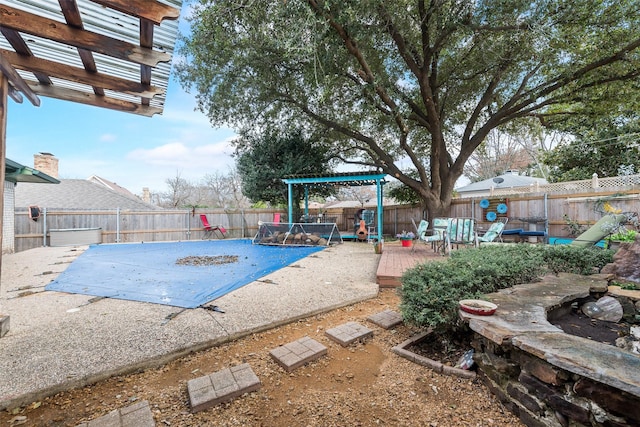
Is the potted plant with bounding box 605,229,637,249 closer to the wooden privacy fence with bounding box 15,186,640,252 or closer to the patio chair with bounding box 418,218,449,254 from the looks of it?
the wooden privacy fence with bounding box 15,186,640,252

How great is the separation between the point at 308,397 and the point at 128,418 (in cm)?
96

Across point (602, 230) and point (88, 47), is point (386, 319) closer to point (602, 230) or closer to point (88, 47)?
point (88, 47)

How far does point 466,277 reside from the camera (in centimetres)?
233

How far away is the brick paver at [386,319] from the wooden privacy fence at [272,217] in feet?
19.7

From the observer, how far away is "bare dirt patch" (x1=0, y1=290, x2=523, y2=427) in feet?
4.89

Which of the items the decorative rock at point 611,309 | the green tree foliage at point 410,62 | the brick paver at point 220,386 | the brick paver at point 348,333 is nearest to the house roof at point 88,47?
the brick paver at point 220,386

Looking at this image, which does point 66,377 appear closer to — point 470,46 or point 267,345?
point 267,345

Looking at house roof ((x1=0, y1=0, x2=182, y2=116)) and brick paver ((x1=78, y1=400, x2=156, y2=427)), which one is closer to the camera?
brick paver ((x1=78, y1=400, x2=156, y2=427))

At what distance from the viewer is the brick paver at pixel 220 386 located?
1.57m

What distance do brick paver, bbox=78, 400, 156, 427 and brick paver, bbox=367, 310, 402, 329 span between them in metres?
1.90

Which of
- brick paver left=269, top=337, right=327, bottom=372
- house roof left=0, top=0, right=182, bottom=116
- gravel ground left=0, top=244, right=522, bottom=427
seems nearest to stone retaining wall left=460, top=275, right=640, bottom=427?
gravel ground left=0, top=244, right=522, bottom=427

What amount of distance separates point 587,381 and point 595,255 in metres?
2.99

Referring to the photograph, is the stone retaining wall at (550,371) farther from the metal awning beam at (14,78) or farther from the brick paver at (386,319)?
the metal awning beam at (14,78)

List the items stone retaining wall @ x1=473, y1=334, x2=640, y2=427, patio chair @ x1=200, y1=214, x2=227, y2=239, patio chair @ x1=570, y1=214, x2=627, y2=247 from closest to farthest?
stone retaining wall @ x1=473, y1=334, x2=640, y2=427 → patio chair @ x1=570, y1=214, x2=627, y2=247 → patio chair @ x1=200, y1=214, x2=227, y2=239
